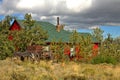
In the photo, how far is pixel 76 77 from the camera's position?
49.2 ft

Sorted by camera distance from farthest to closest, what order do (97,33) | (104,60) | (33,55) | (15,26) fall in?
(97,33)
(15,26)
(33,55)
(104,60)

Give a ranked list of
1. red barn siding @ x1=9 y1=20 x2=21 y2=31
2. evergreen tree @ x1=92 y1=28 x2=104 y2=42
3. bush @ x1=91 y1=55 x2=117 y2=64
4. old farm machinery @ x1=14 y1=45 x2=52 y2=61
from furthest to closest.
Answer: evergreen tree @ x1=92 y1=28 x2=104 y2=42
red barn siding @ x1=9 y1=20 x2=21 y2=31
old farm machinery @ x1=14 y1=45 x2=52 y2=61
bush @ x1=91 y1=55 x2=117 y2=64

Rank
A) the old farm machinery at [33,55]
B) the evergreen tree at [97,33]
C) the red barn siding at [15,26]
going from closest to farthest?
the old farm machinery at [33,55] < the red barn siding at [15,26] < the evergreen tree at [97,33]

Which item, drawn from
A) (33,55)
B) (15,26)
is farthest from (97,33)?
(33,55)

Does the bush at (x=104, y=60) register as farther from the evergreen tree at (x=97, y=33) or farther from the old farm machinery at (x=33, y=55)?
the evergreen tree at (x=97, y=33)

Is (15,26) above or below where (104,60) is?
above

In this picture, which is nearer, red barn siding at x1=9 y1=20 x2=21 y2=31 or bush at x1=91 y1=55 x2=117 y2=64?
bush at x1=91 y1=55 x2=117 y2=64

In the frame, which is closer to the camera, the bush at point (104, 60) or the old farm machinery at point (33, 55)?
the bush at point (104, 60)

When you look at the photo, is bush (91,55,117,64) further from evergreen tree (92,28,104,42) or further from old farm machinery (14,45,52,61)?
evergreen tree (92,28,104,42)

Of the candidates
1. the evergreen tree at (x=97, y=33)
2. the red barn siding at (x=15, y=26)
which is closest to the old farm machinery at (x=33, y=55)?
the red barn siding at (x=15, y=26)

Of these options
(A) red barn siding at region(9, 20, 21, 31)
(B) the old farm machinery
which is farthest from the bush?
(A) red barn siding at region(9, 20, 21, 31)

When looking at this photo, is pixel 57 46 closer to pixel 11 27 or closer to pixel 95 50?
pixel 95 50

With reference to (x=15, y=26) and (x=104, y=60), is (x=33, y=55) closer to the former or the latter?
(x=104, y=60)

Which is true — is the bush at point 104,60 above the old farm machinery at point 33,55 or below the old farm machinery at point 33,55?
below
